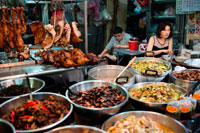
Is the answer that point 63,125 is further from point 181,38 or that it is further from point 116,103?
point 181,38

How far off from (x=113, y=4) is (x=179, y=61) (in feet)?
13.7

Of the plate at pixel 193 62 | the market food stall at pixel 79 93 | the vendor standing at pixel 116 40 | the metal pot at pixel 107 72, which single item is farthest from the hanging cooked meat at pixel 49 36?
the plate at pixel 193 62

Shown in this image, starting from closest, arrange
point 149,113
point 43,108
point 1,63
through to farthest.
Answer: point 43,108 → point 149,113 → point 1,63

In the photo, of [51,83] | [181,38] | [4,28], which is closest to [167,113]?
[51,83]

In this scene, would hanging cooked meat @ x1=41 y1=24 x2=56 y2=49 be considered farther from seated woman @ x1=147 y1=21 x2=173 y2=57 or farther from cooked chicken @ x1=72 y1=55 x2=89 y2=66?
seated woman @ x1=147 y1=21 x2=173 y2=57

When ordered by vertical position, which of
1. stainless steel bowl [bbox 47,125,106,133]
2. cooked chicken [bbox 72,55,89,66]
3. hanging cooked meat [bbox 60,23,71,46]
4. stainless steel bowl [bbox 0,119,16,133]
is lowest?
stainless steel bowl [bbox 47,125,106,133]

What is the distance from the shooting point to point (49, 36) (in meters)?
2.78

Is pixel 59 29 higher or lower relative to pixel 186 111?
higher

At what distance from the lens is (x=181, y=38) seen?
5660 mm

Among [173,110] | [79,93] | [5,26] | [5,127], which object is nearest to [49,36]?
[5,26]

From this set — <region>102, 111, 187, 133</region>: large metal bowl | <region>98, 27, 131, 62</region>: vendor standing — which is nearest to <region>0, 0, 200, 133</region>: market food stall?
<region>102, 111, 187, 133</region>: large metal bowl

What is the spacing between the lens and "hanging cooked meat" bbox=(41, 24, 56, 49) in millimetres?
2691

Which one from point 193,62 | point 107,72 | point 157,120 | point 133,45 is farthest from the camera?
point 133,45

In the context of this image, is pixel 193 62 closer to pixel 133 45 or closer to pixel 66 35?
pixel 133 45
